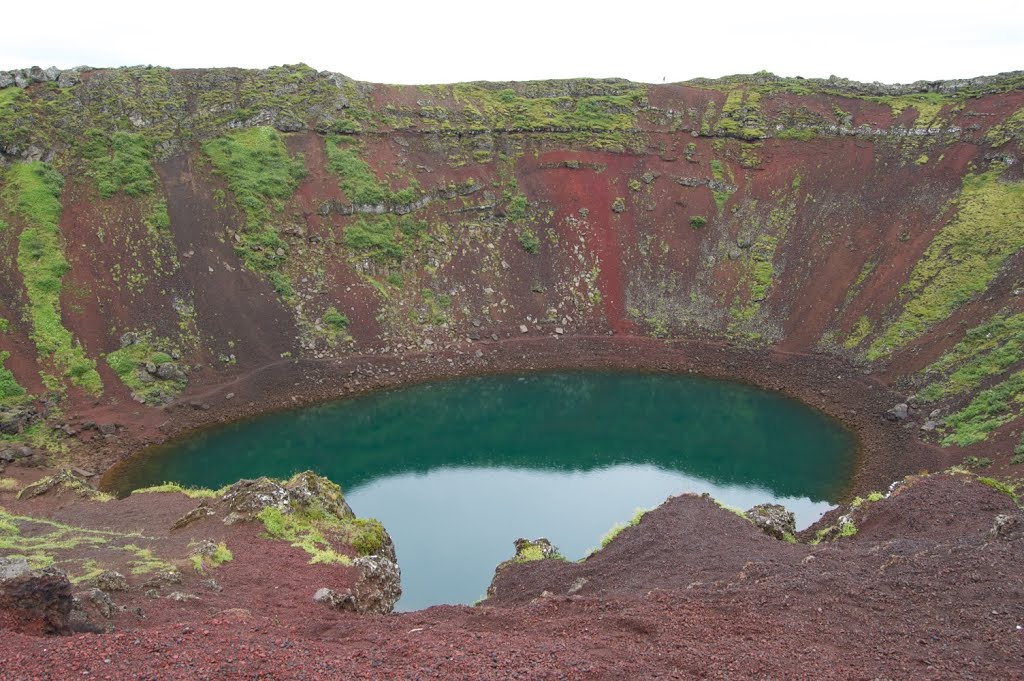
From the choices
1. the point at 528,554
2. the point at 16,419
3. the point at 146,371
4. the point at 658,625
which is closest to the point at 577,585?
the point at 528,554

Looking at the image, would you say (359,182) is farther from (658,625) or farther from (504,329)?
(658,625)

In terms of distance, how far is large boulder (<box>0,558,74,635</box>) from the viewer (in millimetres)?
12672

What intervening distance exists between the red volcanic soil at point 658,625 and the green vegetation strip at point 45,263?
26.6 meters

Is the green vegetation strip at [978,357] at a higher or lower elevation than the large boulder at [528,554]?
higher

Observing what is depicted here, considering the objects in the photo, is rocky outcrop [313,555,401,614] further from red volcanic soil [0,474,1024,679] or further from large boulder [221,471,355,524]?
large boulder [221,471,355,524]

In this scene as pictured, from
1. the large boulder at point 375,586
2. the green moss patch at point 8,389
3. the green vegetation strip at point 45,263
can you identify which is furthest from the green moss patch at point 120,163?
the large boulder at point 375,586

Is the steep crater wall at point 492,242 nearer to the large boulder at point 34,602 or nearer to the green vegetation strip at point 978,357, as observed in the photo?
the green vegetation strip at point 978,357

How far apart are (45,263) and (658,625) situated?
44.8 meters

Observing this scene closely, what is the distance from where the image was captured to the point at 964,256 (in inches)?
1820

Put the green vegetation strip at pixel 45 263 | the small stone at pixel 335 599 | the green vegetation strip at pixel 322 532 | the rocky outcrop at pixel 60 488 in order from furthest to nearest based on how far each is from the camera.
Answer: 1. the green vegetation strip at pixel 45 263
2. the rocky outcrop at pixel 60 488
3. the green vegetation strip at pixel 322 532
4. the small stone at pixel 335 599

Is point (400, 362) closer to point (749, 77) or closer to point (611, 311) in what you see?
point (611, 311)

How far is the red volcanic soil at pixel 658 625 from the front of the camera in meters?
11.7

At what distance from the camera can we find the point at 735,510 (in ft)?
79.7

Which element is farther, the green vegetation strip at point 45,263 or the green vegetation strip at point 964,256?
the green vegetation strip at point 964,256
